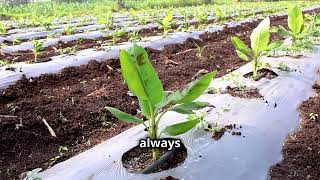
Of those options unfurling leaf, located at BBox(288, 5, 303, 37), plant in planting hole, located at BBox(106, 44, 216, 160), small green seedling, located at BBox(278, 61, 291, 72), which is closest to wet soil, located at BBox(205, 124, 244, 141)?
plant in planting hole, located at BBox(106, 44, 216, 160)

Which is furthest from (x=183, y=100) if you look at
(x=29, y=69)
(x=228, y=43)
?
(x=228, y=43)

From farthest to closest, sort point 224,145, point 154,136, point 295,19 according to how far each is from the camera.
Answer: point 295,19
point 224,145
point 154,136

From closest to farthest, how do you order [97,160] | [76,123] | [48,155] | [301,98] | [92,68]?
[97,160], [48,155], [76,123], [301,98], [92,68]

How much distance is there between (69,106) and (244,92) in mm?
1381

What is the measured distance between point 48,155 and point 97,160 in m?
0.54

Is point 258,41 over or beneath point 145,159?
over

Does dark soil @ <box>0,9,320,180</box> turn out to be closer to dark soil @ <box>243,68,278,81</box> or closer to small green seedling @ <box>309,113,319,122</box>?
dark soil @ <box>243,68,278,81</box>

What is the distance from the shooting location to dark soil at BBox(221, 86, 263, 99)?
3102mm

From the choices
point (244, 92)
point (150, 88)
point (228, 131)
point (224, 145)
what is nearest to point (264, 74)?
point (244, 92)

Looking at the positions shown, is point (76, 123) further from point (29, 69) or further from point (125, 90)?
point (29, 69)

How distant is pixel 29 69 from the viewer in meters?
4.18

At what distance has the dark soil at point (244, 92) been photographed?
3102mm

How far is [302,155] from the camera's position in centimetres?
229

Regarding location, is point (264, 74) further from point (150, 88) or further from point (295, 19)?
point (150, 88)
